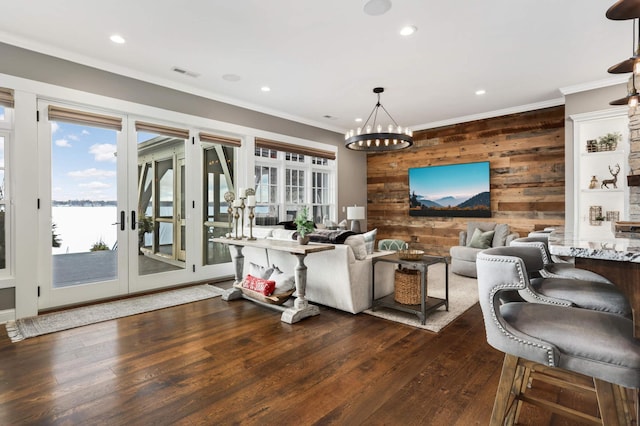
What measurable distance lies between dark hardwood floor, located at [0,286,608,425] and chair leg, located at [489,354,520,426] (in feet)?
1.78

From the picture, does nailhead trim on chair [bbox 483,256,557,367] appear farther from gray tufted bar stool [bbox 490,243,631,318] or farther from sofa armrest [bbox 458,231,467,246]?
sofa armrest [bbox 458,231,467,246]

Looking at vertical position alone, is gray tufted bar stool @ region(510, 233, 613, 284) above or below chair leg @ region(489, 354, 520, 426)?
above

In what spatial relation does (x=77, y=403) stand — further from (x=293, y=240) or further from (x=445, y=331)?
→ (x=445, y=331)

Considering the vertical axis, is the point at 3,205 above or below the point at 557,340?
above

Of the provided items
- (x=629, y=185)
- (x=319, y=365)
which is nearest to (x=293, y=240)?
(x=319, y=365)

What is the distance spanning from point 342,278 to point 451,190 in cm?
416

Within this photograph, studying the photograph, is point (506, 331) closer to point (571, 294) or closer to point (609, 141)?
point (571, 294)

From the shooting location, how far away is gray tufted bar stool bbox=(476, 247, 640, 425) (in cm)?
100

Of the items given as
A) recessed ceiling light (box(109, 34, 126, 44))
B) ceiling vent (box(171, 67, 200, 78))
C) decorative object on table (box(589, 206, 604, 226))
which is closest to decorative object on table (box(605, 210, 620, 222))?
decorative object on table (box(589, 206, 604, 226))

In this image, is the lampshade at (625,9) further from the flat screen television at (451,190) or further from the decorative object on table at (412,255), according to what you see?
the flat screen television at (451,190)

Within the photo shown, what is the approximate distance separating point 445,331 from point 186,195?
149 inches

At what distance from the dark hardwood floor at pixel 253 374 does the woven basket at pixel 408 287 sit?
0.35 meters

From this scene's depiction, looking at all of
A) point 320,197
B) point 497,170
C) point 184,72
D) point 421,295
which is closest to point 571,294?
point 421,295

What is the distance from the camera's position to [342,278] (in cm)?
348
